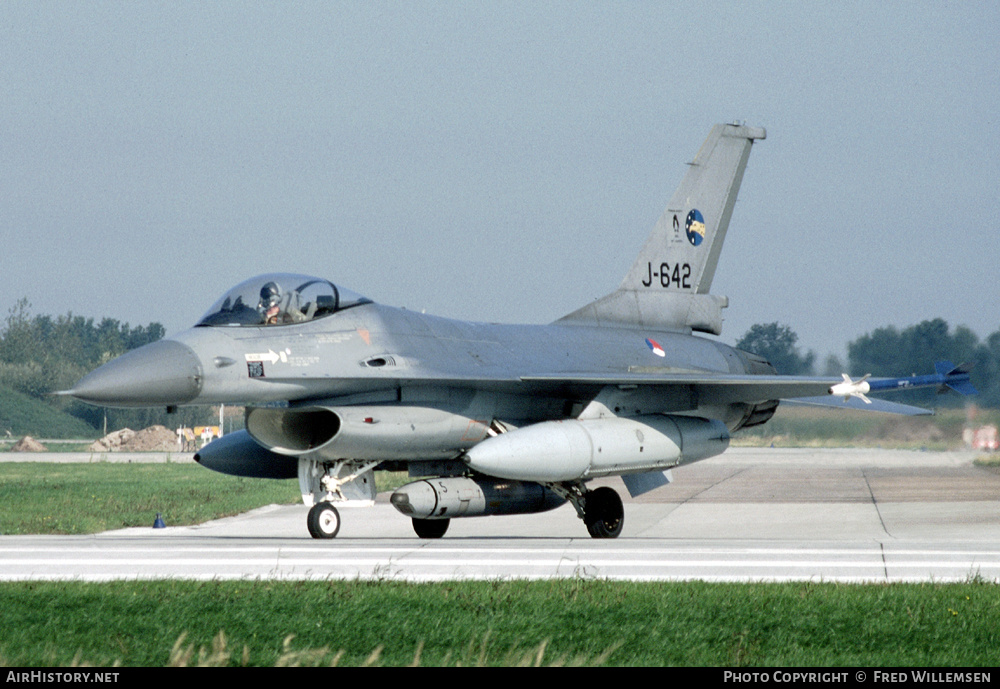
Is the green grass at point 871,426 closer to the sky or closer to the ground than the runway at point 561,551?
closer to the sky

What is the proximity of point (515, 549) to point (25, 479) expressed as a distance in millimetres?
20920

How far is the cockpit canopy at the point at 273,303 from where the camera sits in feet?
43.1

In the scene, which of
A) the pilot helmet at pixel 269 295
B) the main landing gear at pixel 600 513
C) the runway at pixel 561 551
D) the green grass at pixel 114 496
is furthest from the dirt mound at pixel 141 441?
the pilot helmet at pixel 269 295

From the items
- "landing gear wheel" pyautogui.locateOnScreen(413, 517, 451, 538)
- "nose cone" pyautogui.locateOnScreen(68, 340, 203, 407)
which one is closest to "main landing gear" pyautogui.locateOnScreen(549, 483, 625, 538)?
"landing gear wheel" pyautogui.locateOnScreen(413, 517, 451, 538)

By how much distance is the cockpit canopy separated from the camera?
43.1ft

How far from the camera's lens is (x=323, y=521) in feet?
43.3

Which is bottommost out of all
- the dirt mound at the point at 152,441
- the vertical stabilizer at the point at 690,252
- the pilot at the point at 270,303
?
the dirt mound at the point at 152,441

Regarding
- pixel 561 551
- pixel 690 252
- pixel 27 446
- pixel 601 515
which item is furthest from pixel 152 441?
pixel 561 551

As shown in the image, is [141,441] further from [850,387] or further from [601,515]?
[850,387]

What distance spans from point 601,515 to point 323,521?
3.94 meters

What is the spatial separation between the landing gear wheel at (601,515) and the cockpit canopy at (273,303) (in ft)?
13.8

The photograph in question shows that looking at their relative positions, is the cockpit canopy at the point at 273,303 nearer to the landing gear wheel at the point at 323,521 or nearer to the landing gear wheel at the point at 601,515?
the landing gear wheel at the point at 323,521

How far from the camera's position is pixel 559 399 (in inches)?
618
